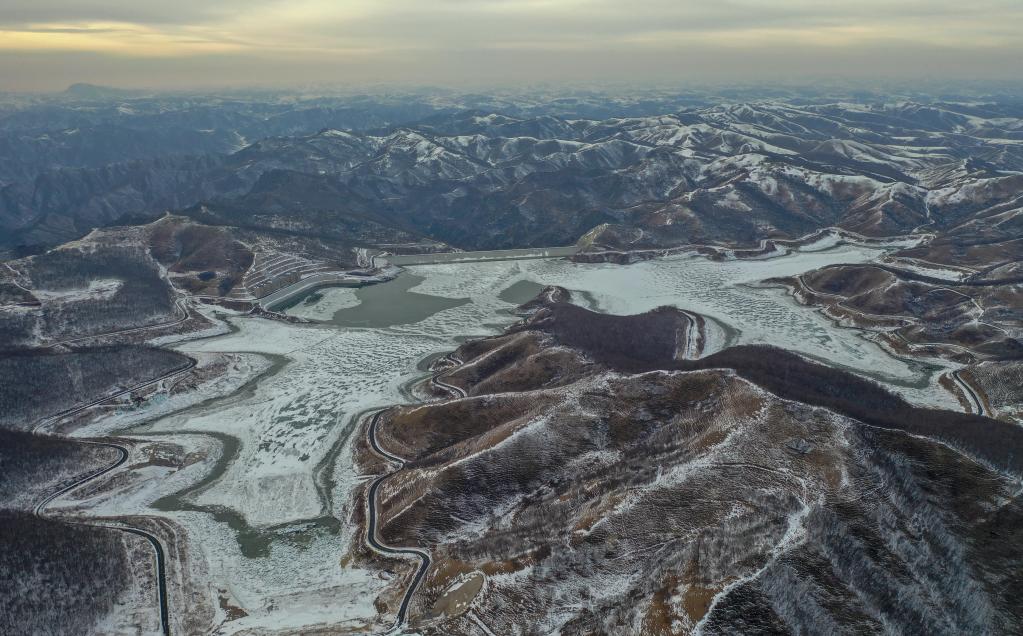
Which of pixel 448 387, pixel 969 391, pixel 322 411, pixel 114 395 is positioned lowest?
pixel 114 395

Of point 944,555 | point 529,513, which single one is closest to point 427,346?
point 529,513

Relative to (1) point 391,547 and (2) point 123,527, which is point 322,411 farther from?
(1) point 391,547

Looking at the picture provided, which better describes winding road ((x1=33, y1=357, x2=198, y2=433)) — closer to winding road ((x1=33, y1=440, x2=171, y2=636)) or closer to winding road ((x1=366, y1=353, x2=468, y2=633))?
winding road ((x1=33, y1=440, x2=171, y2=636))

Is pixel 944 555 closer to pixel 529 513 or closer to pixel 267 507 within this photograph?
pixel 529 513

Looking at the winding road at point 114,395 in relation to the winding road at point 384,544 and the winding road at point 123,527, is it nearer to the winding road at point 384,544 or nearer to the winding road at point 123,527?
the winding road at point 123,527

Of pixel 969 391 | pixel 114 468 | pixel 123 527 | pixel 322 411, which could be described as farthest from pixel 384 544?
pixel 969 391

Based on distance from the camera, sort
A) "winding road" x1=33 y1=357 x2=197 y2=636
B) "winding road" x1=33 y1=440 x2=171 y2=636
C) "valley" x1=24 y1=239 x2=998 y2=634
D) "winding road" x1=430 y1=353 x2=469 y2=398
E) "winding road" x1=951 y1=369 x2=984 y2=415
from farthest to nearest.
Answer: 1. "winding road" x1=430 y1=353 x2=469 y2=398
2. "winding road" x1=951 y1=369 x2=984 y2=415
3. "valley" x1=24 y1=239 x2=998 y2=634
4. "winding road" x1=33 y1=357 x2=197 y2=636
5. "winding road" x1=33 y1=440 x2=171 y2=636

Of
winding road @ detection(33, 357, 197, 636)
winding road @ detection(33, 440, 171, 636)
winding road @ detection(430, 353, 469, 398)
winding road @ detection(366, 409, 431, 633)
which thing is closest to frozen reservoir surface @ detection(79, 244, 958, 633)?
winding road @ detection(366, 409, 431, 633)

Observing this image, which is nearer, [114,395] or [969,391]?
[969,391]
